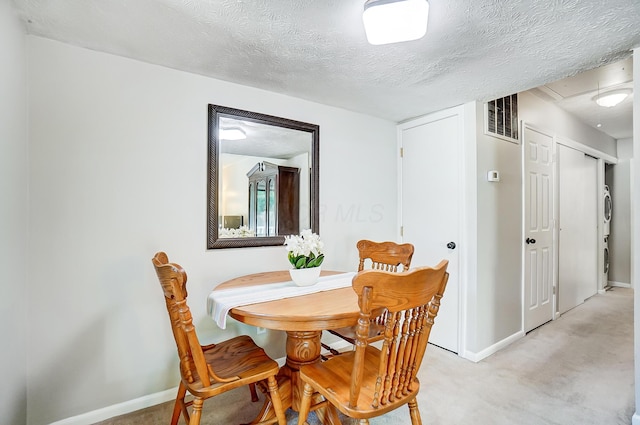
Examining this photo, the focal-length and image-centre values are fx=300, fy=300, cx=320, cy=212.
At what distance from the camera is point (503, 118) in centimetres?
275

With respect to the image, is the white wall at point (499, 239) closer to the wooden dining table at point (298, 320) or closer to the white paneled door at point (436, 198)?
the white paneled door at point (436, 198)

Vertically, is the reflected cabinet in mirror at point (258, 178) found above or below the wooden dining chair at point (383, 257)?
above

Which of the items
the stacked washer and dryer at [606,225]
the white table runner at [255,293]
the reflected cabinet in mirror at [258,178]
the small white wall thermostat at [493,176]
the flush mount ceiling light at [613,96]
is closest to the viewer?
the white table runner at [255,293]

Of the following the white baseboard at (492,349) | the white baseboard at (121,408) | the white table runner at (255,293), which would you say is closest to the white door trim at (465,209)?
the white baseboard at (492,349)

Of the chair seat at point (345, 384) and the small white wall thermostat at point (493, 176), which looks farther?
the small white wall thermostat at point (493, 176)

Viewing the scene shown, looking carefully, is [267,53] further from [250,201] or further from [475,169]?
[475,169]

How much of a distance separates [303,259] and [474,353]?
1.78 m

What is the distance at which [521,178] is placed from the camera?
291cm

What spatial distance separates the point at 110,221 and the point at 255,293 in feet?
3.21

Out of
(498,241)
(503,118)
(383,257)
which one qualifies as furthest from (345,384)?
(503,118)

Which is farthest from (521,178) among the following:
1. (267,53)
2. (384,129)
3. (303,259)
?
(267,53)

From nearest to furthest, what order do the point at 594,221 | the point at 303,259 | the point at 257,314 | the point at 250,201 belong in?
the point at 257,314, the point at 303,259, the point at 250,201, the point at 594,221

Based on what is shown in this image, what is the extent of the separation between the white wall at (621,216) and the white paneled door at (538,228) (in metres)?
2.78

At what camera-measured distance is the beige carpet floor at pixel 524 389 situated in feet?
5.75
